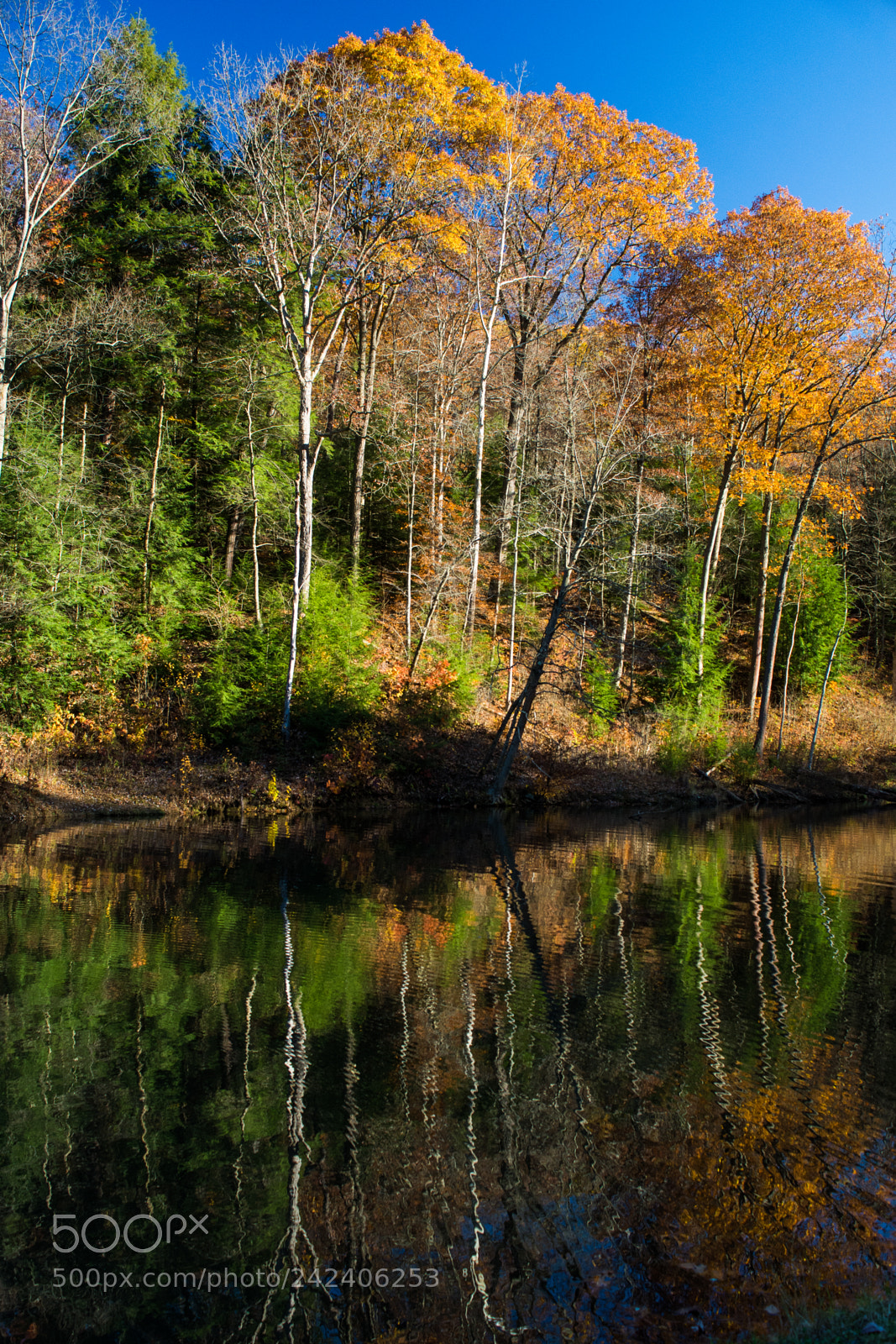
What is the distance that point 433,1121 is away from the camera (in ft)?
15.4

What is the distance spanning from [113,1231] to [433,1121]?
1760mm

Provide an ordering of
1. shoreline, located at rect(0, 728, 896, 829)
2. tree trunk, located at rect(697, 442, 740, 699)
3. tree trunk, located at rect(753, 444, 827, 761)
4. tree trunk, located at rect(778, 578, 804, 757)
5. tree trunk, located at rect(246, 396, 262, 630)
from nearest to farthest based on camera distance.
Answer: shoreline, located at rect(0, 728, 896, 829), tree trunk, located at rect(246, 396, 262, 630), tree trunk, located at rect(753, 444, 827, 761), tree trunk, located at rect(697, 442, 740, 699), tree trunk, located at rect(778, 578, 804, 757)

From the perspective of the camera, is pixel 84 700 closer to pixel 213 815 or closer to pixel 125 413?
pixel 213 815

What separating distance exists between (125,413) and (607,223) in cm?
1663

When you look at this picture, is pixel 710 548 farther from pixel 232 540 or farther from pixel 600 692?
pixel 232 540

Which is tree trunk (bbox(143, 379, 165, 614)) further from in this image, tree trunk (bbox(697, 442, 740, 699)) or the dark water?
tree trunk (bbox(697, 442, 740, 699))

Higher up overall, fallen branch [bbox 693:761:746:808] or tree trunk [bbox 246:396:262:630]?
tree trunk [bbox 246:396:262:630]

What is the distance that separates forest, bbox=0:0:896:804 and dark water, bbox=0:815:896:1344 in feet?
38.1

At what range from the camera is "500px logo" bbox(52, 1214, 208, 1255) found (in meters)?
3.59

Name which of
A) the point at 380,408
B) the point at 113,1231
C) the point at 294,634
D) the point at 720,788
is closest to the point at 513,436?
the point at 380,408

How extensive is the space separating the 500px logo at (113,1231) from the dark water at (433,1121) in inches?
0.6

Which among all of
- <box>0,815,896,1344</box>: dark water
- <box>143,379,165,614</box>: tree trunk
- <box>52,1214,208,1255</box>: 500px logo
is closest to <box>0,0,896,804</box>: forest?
<box>143,379,165,614</box>: tree trunk

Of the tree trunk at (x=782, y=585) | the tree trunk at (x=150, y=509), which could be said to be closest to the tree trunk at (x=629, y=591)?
the tree trunk at (x=782, y=585)

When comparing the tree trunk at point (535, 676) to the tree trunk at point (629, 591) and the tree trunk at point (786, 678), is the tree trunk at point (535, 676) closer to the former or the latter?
the tree trunk at point (629, 591)
